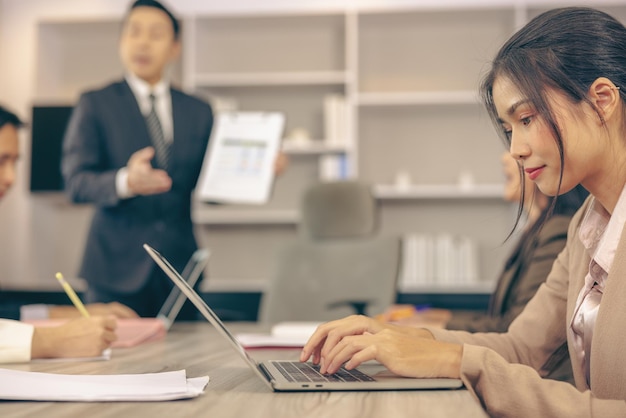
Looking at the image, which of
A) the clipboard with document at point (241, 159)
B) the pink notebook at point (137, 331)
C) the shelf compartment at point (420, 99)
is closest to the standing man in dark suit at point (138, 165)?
the clipboard with document at point (241, 159)

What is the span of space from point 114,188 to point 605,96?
5.89 ft

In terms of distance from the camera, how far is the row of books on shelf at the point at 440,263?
4523 mm

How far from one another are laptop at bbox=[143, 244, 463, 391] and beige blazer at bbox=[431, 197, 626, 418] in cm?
5

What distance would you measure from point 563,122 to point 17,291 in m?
4.00

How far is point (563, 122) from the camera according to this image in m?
1.15

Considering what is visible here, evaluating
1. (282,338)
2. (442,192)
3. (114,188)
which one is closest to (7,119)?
(114,188)

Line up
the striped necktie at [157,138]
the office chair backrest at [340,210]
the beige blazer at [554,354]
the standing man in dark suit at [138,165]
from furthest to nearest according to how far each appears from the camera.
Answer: the office chair backrest at [340,210] → the striped necktie at [157,138] → the standing man in dark suit at [138,165] → the beige blazer at [554,354]

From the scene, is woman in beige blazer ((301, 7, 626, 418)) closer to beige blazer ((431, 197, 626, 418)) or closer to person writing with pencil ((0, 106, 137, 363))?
beige blazer ((431, 197, 626, 418))

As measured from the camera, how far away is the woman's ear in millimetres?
1154

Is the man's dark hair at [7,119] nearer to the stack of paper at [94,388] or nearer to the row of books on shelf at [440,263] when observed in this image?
the stack of paper at [94,388]

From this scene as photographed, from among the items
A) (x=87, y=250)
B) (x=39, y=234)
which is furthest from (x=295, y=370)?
(x=39, y=234)

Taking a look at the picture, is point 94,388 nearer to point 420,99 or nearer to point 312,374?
point 312,374

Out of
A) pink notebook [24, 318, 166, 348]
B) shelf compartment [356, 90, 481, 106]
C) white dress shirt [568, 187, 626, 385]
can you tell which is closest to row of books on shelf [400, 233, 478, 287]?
shelf compartment [356, 90, 481, 106]

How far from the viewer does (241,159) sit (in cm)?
273
